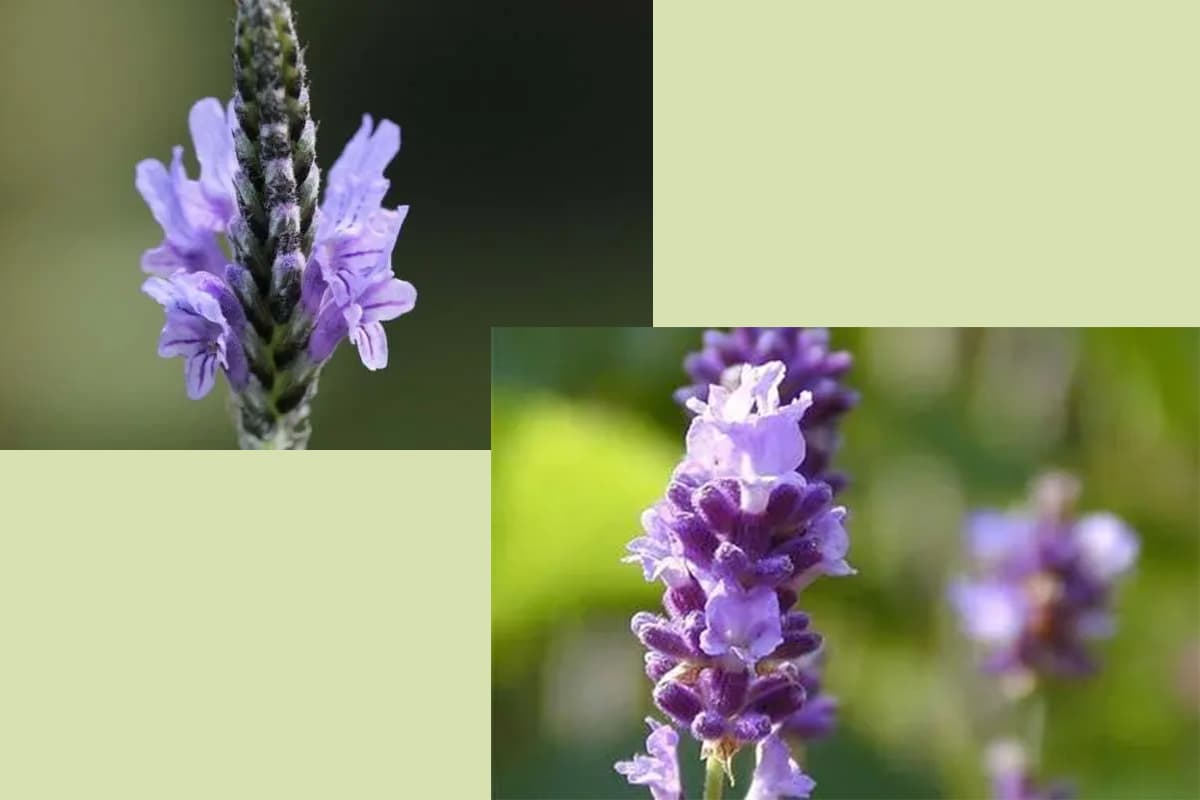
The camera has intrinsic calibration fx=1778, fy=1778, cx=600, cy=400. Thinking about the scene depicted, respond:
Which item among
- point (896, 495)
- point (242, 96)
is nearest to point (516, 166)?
point (896, 495)

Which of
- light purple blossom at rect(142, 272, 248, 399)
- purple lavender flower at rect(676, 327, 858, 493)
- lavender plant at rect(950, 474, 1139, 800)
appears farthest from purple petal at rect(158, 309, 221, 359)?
lavender plant at rect(950, 474, 1139, 800)

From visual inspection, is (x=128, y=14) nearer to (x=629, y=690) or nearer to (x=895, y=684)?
(x=629, y=690)

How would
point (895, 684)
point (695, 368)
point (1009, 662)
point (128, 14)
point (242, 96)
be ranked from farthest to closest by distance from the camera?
point (128, 14) → point (895, 684) → point (1009, 662) → point (695, 368) → point (242, 96)

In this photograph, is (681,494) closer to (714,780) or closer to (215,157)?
(714,780)

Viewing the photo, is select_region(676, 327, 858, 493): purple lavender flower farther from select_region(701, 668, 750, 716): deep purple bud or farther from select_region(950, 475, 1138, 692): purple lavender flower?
select_region(950, 475, 1138, 692): purple lavender flower

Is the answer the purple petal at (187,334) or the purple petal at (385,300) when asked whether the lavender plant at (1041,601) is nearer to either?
the purple petal at (385,300)

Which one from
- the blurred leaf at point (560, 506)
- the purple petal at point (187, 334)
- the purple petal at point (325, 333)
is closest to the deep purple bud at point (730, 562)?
the purple petal at point (325, 333)
